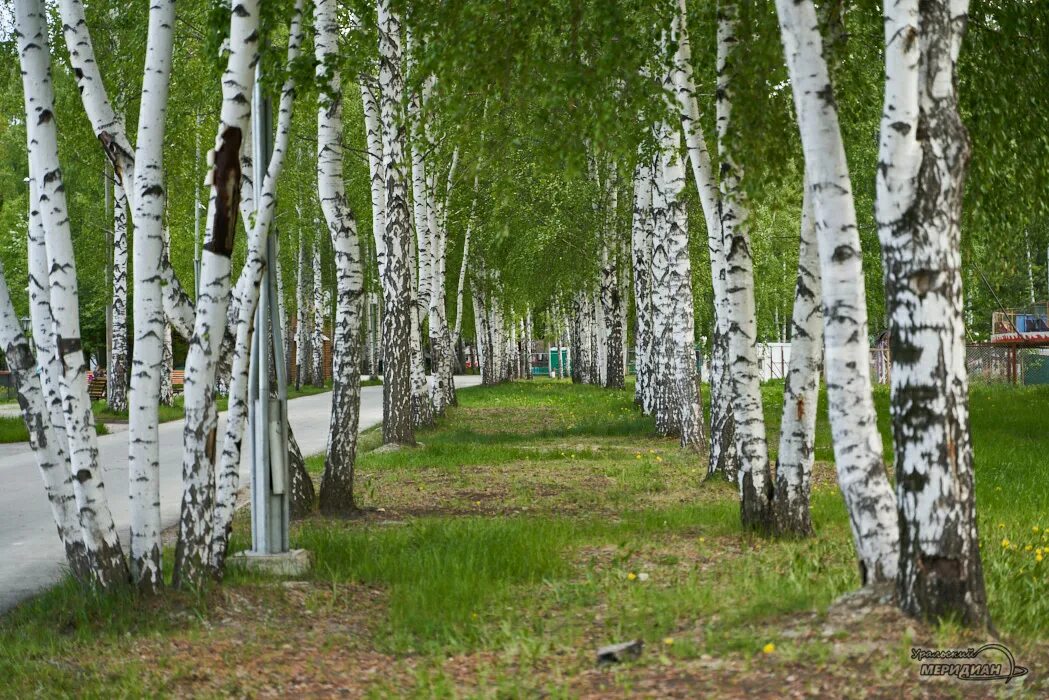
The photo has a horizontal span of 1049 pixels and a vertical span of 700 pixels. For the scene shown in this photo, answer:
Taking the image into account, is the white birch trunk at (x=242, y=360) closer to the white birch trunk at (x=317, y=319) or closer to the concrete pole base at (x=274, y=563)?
the concrete pole base at (x=274, y=563)

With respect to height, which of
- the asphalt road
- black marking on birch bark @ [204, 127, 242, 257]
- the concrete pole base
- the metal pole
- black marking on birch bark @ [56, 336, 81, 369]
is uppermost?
black marking on birch bark @ [204, 127, 242, 257]

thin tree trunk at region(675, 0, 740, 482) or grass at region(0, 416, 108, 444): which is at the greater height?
thin tree trunk at region(675, 0, 740, 482)

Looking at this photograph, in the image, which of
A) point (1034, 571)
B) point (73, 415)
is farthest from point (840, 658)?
point (73, 415)

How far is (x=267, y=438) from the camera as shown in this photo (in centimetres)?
764

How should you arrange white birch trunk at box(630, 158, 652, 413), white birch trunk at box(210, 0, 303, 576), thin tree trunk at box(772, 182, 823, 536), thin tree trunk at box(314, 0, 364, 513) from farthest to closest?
1. white birch trunk at box(630, 158, 652, 413)
2. thin tree trunk at box(314, 0, 364, 513)
3. thin tree trunk at box(772, 182, 823, 536)
4. white birch trunk at box(210, 0, 303, 576)

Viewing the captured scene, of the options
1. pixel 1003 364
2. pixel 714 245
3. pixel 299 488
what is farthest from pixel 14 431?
pixel 1003 364

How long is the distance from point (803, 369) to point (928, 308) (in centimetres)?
292

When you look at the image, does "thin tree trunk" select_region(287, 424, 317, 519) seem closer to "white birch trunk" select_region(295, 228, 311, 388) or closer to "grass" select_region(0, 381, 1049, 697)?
"grass" select_region(0, 381, 1049, 697)

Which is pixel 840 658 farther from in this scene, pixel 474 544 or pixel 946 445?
pixel 474 544

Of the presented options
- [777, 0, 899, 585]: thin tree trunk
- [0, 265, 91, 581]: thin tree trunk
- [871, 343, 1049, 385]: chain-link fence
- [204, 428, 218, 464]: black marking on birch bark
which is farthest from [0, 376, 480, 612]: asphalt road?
[871, 343, 1049, 385]: chain-link fence

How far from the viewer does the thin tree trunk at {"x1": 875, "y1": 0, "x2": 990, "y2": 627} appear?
17.4 ft

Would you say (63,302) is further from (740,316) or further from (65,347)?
(740,316)

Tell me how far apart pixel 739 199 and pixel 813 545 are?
2.49 meters

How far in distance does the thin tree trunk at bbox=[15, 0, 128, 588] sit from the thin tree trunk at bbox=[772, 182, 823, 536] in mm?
4245
